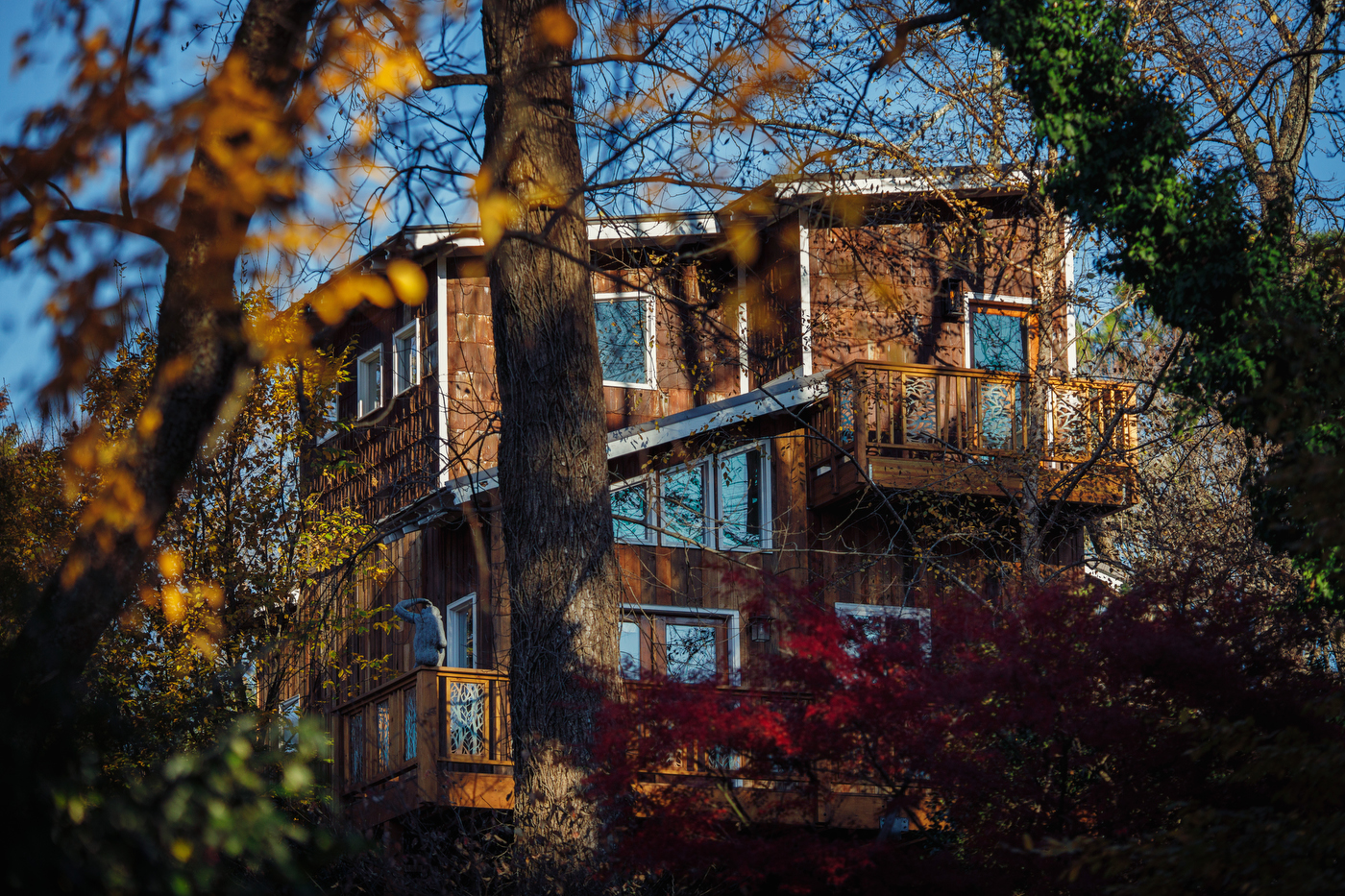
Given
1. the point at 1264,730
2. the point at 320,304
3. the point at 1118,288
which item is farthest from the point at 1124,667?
the point at 1118,288

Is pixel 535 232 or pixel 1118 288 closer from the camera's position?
pixel 535 232

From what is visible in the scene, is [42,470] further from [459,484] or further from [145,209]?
[145,209]

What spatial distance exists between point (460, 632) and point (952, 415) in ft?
21.3

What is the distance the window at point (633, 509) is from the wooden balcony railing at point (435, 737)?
3233mm

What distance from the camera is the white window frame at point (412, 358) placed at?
1713 cm

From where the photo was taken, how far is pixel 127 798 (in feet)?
11.8

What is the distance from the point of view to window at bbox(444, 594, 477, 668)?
15.8m

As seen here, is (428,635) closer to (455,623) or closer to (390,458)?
(455,623)

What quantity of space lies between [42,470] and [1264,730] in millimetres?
11857

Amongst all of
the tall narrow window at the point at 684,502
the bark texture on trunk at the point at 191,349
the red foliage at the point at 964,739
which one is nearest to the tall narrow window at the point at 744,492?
the tall narrow window at the point at 684,502

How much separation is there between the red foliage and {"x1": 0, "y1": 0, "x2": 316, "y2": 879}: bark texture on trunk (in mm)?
2980

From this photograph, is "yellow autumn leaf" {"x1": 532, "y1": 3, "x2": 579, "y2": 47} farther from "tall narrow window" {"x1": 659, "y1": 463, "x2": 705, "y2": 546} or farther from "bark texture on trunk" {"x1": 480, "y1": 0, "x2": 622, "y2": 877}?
"tall narrow window" {"x1": 659, "y1": 463, "x2": 705, "y2": 546}

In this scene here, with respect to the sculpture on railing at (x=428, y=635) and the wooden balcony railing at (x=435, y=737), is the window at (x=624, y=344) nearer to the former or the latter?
the sculpture on railing at (x=428, y=635)

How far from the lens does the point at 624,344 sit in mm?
16672
